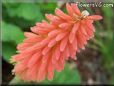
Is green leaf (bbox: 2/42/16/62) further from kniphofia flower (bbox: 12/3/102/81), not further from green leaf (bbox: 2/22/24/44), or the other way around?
kniphofia flower (bbox: 12/3/102/81)

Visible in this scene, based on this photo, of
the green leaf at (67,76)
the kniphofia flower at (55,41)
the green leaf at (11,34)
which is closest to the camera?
the kniphofia flower at (55,41)

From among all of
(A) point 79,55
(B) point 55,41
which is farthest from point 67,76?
(B) point 55,41

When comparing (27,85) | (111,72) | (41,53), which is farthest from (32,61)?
(111,72)

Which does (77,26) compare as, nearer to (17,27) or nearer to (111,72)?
(17,27)

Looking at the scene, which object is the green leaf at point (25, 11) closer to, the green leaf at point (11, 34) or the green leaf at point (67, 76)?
the green leaf at point (11, 34)

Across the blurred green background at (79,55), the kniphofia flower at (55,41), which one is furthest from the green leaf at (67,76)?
→ the kniphofia flower at (55,41)

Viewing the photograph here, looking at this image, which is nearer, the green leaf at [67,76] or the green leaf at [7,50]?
the green leaf at [7,50]

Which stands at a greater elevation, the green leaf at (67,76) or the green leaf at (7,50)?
the green leaf at (7,50)
